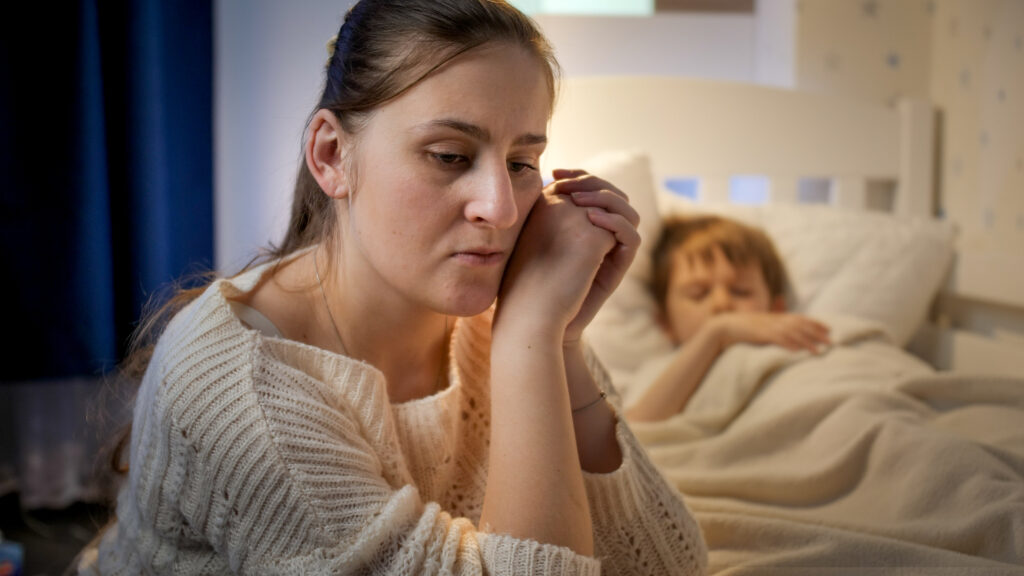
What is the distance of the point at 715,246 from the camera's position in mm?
A: 1611

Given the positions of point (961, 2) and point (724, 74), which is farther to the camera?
point (724, 74)

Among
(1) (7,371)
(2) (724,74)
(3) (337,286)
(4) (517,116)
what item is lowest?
(1) (7,371)

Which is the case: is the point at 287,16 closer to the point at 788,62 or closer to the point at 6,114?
the point at 6,114

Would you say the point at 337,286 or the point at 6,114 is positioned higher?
the point at 6,114

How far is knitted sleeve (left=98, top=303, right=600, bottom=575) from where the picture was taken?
2.10 ft

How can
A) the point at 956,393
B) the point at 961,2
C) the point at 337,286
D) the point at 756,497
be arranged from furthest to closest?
the point at 961,2
the point at 956,393
the point at 756,497
the point at 337,286

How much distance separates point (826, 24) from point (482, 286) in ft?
5.59

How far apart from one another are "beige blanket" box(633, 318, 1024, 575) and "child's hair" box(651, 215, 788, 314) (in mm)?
233

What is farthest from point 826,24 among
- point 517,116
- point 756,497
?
point 517,116

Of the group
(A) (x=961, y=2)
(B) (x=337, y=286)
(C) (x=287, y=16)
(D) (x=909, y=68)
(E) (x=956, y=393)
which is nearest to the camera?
(B) (x=337, y=286)

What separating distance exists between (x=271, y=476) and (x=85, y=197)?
1284 millimetres

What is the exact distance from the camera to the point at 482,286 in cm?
74

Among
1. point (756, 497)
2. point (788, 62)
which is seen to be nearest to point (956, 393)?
point (756, 497)

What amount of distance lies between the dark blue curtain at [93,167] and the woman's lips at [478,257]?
1.22 m
